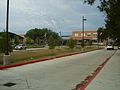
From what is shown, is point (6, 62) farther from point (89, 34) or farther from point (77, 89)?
point (89, 34)

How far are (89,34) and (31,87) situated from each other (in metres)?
179

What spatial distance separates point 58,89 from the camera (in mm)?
11992

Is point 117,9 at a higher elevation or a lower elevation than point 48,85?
higher

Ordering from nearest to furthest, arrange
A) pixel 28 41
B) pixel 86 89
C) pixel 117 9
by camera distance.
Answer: pixel 86 89, pixel 117 9, pixel 28 41

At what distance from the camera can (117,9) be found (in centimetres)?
3212

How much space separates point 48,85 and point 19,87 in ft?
4.22

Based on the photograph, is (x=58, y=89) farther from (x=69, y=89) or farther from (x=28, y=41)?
(x=28, y=41)

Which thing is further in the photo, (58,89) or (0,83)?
(0,83)

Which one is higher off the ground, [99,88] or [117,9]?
[117,9]

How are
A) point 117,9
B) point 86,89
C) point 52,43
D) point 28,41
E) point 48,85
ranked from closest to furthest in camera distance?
1. point 86,89
2. point 48,85
3. point 117,9
4. point 52,43
5. point 28,41

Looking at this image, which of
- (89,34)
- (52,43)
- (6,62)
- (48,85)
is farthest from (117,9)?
(89,34)

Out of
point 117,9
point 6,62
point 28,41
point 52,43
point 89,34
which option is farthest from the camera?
point 89,34

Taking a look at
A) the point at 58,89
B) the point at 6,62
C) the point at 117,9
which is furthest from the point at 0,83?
the point at 117,9

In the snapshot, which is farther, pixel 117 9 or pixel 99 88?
pixel 117 9
